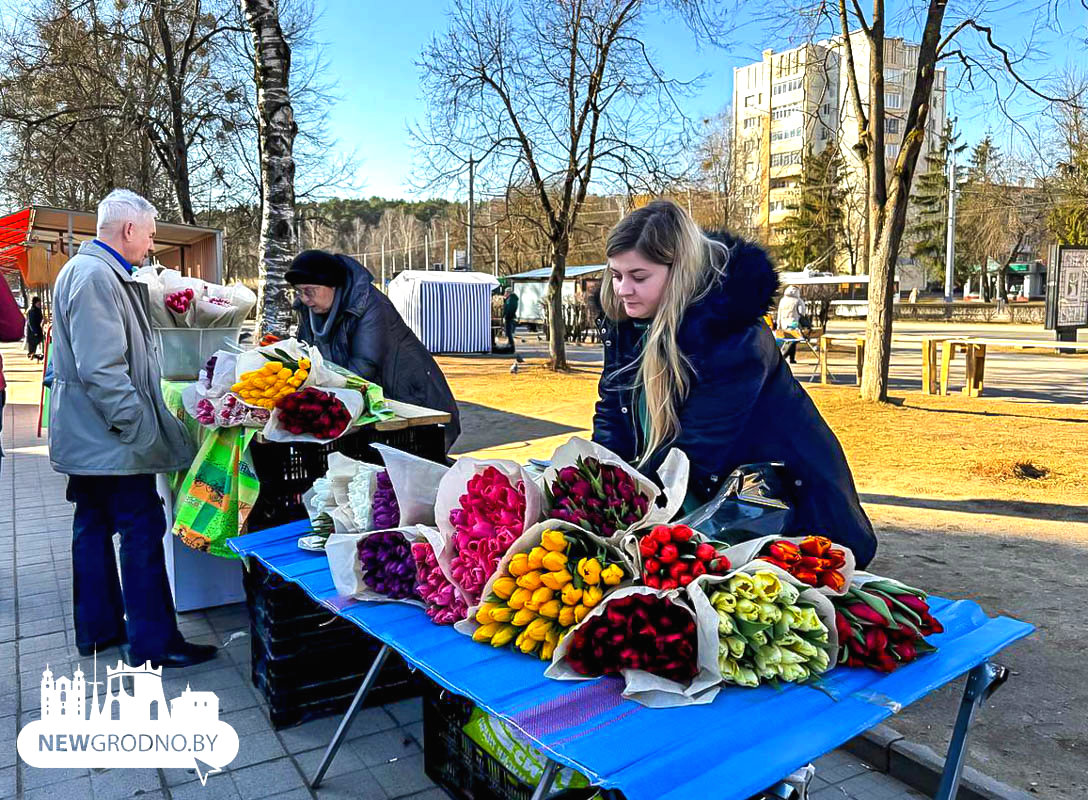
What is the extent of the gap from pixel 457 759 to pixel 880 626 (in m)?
1.48

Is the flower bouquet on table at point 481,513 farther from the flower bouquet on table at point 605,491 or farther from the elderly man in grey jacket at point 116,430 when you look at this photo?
the elderly man in grey jacket at point 116,430

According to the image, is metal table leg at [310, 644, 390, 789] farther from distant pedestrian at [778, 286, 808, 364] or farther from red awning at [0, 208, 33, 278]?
distant pedestrian at [778, 286, 808, 364]

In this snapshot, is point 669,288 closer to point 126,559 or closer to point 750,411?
point 750,411

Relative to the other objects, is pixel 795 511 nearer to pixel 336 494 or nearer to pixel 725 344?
pixel 725 344

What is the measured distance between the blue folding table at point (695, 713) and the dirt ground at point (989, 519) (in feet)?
3.76

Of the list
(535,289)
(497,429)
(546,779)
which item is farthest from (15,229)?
(535,289)

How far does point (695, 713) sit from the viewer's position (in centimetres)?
166

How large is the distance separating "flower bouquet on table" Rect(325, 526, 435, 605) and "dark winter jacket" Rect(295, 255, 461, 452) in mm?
2004

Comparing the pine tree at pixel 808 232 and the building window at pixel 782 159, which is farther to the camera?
the building window at pixel 782 159

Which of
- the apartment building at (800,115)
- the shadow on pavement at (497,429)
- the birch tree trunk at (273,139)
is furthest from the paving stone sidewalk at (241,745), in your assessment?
the apartment building at (800,115)

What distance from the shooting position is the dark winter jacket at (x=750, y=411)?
7.39 ft

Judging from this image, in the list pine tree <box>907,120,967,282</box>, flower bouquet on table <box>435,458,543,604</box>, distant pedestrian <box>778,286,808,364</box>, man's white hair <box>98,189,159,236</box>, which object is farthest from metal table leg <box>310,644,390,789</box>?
pine tree <box>907,120,967,282</box>

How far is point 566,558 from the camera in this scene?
186 centimetres

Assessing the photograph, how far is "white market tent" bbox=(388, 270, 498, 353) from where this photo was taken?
23500 millimetres
